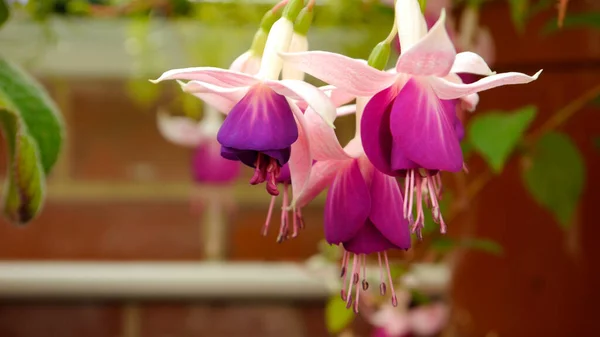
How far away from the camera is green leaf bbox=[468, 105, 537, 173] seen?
1.60 ft

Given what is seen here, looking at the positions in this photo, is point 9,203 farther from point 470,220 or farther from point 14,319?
point 14,319

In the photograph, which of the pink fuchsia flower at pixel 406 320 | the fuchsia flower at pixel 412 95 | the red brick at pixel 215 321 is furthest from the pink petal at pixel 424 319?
the fuchsia flower at pixel 412 95

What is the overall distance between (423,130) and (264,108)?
2.4 inches

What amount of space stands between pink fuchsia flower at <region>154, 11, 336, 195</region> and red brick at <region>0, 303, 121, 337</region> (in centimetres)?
94

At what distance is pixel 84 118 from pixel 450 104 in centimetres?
102

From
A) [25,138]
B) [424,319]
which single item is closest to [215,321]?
[424,319]

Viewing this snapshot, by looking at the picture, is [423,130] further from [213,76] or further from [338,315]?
[338,315]

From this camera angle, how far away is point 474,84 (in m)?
0.24

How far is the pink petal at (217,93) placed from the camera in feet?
0.81

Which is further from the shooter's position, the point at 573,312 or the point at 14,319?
the point at 14,319

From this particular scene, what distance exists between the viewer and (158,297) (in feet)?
3.64

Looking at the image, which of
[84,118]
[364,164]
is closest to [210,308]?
[84,118]

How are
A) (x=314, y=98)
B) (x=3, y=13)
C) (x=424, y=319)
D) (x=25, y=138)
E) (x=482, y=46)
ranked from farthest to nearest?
(x=424, y=319), (x=482, y=46), (x=3, y=13), (x=25, y=138), (x=314, y=98)

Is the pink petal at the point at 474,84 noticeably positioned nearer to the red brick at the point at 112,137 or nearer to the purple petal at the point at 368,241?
the purple petal at the point at 368,241
